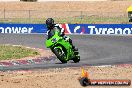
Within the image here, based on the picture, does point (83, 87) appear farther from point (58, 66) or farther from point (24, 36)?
point (24, 36)

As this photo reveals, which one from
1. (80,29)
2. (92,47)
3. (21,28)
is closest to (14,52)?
(92,47)

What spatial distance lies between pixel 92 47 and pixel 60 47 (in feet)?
28.4

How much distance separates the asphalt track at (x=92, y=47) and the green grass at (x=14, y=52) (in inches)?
82.5

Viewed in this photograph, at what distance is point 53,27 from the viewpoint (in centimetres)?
1875

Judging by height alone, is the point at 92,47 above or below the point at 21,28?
above

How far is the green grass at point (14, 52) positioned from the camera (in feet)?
71.9

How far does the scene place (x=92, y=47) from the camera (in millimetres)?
27391

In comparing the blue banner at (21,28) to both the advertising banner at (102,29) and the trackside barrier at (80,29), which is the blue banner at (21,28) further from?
the advertising banner at (102,29)

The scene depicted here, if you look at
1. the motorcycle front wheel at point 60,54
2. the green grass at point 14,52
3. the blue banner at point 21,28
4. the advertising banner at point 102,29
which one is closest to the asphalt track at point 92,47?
the motorcycle front wheel at point 60,54

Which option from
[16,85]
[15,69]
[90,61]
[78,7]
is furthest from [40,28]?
[78,7]

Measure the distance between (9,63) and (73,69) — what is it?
3.39 m

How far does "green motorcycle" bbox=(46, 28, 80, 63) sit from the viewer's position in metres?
18.6

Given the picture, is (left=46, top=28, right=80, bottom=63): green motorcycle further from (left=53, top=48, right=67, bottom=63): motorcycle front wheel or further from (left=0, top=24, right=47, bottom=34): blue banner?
(left=0, top=24, right=47, bottom=34): blue banner

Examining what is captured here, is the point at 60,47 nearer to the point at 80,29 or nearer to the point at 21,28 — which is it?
the point at 80,29
